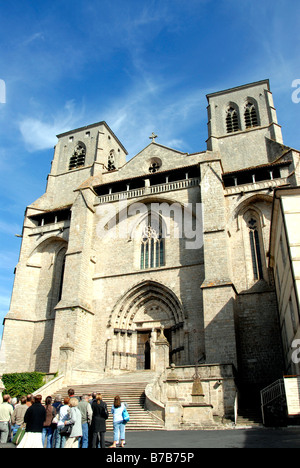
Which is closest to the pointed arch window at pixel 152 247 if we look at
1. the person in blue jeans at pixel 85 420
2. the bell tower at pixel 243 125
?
the bell tower at pixel 243 125

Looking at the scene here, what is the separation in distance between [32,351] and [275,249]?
13.8m

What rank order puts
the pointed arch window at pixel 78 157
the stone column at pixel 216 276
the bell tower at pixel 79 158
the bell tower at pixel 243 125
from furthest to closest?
the pointed arch window at pixel 78 157, the bell tower at pixel 79 158, the bell tower at pixel 243 125, the stone column at pixel 216 276

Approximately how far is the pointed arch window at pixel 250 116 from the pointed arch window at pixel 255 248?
909 centimetres

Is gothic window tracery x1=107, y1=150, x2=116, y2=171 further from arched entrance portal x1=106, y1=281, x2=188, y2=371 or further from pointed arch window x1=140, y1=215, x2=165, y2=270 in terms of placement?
arched entrance portal x1=106, y1=281, x2=188, y2=371

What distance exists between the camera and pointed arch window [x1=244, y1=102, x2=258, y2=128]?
26.6m

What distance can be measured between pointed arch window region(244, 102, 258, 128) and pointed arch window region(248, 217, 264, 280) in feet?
29.8

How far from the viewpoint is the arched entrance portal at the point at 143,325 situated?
19.1m

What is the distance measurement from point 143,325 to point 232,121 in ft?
50.3

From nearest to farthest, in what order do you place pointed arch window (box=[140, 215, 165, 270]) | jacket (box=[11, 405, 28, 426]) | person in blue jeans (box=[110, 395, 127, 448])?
person in blue jeans (box=[110, 395, 127, 448]) < jacket (box=[11, 405, 28, 426]) < pointed arch window (box=[140, 215, 165, 270])

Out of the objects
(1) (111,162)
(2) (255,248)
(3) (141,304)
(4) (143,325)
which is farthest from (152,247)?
(1) (111,162)

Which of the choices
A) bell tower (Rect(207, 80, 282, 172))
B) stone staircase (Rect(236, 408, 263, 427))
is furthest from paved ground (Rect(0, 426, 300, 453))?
bell tower (Rect(207, 80, 282, 172))

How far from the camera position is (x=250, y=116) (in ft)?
88.3

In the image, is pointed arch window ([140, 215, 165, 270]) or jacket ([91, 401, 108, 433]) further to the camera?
pointed arch window ([140, 215, 165, 270])

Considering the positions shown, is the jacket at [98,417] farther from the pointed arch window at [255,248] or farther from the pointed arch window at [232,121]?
the pointed arch window at [232,121]
